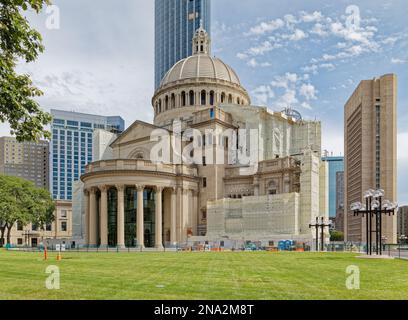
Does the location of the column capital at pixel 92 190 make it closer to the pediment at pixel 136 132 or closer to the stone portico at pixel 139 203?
the stone portico at pixel 139 203

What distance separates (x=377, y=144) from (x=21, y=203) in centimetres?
9683

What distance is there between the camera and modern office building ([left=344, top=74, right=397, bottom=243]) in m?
121

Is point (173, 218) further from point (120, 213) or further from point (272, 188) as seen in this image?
point (272, 188)

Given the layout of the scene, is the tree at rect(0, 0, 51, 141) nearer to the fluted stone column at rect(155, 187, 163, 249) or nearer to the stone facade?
the fluted stone column at rect(155, 187, 163, 249)

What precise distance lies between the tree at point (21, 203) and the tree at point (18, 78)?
6807 cm

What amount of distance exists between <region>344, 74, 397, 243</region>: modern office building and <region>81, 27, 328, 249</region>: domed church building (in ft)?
141

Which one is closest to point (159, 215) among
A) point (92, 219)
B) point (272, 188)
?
point (92, 219)

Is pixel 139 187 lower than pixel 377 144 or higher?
lower

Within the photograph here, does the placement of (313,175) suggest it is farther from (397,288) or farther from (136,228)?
(397,288)

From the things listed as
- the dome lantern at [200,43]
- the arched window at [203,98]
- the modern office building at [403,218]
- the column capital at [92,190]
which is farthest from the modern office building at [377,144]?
the column capital at [92,190]

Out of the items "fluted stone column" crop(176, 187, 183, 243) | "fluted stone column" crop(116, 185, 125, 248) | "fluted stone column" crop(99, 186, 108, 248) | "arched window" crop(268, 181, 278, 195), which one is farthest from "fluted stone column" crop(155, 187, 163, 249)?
"arched window" crop(268, 181, 278, 195)

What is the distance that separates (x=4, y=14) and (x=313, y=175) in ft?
199

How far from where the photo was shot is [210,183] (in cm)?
7875
